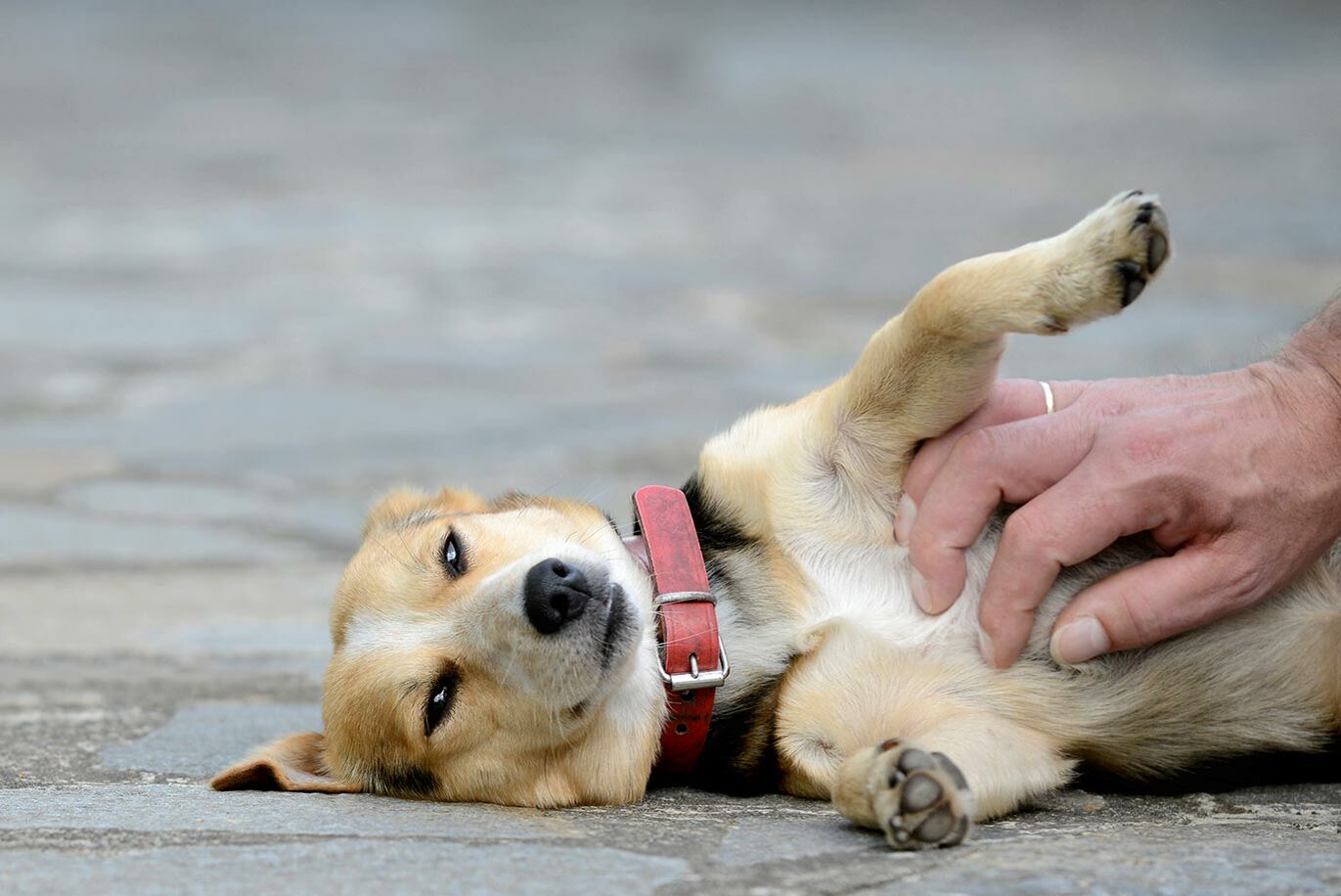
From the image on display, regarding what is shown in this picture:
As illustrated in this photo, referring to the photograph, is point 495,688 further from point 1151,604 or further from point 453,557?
point 1151,604

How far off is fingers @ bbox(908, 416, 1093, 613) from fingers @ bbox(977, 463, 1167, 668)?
79 millimetres

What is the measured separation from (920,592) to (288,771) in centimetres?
133

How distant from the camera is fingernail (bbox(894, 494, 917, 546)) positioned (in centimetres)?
328

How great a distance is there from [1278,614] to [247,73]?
15.9m

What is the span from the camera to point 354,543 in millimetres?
5773

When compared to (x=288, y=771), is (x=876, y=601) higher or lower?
higher

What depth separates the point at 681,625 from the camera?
10.6 feet

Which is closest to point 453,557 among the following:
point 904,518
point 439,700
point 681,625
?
point 439,700

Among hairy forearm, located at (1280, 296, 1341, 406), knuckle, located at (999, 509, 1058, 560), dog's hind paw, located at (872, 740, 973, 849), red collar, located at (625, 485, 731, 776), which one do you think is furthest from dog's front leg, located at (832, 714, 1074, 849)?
hairy forearm, located at (1280, 296, 1341, 406)

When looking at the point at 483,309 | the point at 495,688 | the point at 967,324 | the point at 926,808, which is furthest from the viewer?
the point at 483,309

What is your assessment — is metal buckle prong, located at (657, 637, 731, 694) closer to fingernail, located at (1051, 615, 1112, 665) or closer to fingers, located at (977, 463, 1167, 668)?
fingers, located at (977, 463, 1167, 668)

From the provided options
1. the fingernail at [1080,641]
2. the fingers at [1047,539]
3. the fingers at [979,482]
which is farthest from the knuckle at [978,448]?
the fingernail at [1080,641]

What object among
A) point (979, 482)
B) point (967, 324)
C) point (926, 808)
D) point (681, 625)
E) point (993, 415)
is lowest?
point (926, 808)

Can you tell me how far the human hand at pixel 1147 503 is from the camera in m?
2.98
